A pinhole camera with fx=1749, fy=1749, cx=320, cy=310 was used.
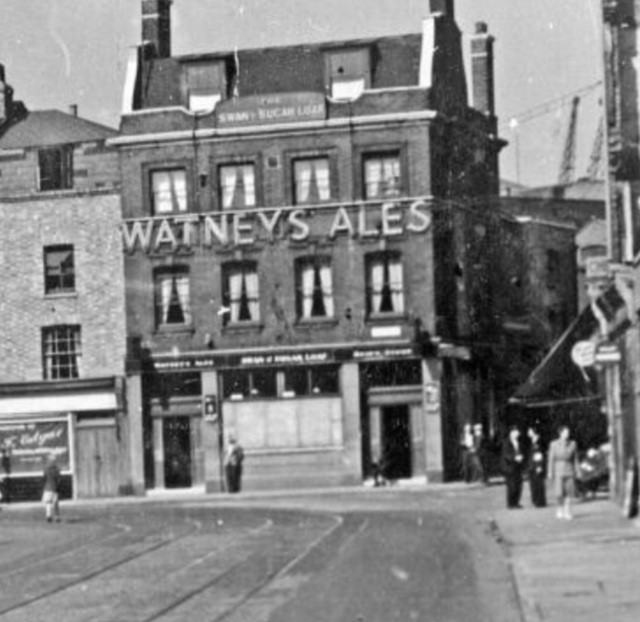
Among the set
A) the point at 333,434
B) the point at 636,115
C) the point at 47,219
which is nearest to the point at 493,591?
the point at 636,115

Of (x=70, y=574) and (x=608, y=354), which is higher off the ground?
(x=608, y=354)

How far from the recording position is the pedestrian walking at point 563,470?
30.1 metres

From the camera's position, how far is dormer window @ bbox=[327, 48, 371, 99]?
5325 centimetres

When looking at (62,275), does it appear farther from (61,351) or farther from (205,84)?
(205,84)

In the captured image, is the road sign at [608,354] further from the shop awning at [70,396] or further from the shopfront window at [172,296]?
the shop awning at [70,396]

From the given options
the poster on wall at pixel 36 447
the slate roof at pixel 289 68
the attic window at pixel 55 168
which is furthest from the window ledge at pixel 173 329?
the slate roof at pixel 289 68

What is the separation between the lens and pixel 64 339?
54.3 meters

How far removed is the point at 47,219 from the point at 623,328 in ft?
84.4

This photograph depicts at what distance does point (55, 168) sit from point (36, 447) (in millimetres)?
9011

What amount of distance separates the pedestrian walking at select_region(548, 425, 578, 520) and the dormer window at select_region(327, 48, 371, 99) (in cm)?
2374

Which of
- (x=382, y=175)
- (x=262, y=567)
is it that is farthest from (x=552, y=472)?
(x=382, y=175)

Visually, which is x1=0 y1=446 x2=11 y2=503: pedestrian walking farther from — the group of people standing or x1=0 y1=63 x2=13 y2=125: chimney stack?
the group of people standing

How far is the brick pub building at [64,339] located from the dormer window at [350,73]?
7.64m

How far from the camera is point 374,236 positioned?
171 feet
